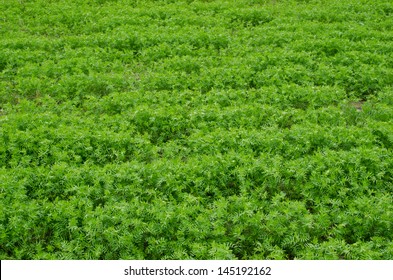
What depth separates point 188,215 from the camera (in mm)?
6305

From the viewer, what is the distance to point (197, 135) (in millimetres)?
7910

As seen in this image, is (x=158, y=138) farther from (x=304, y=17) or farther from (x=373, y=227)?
(x=304, y=17)

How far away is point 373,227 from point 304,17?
8.26m

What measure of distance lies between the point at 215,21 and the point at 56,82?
16.2 ft

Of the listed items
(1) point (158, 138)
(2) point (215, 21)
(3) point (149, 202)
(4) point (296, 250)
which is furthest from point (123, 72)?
(4) point (296, 250)

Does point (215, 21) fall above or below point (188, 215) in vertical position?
above

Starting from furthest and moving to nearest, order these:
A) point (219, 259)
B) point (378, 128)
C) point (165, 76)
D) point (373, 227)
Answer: point (165, 76)
point (378, 128)
point (373, 227)
point (219, 259)

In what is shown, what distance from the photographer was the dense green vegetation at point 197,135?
6.13 meters

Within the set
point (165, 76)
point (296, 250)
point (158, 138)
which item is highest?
point (165, 76)

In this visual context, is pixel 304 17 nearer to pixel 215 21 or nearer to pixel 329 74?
pixel 215 21

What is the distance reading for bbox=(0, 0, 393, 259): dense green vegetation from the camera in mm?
6133

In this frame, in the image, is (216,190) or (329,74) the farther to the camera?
(329,74)

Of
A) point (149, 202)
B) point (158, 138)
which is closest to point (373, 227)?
point (149, 202)

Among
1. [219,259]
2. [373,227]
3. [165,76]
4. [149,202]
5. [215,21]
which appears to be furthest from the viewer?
[215,21]
